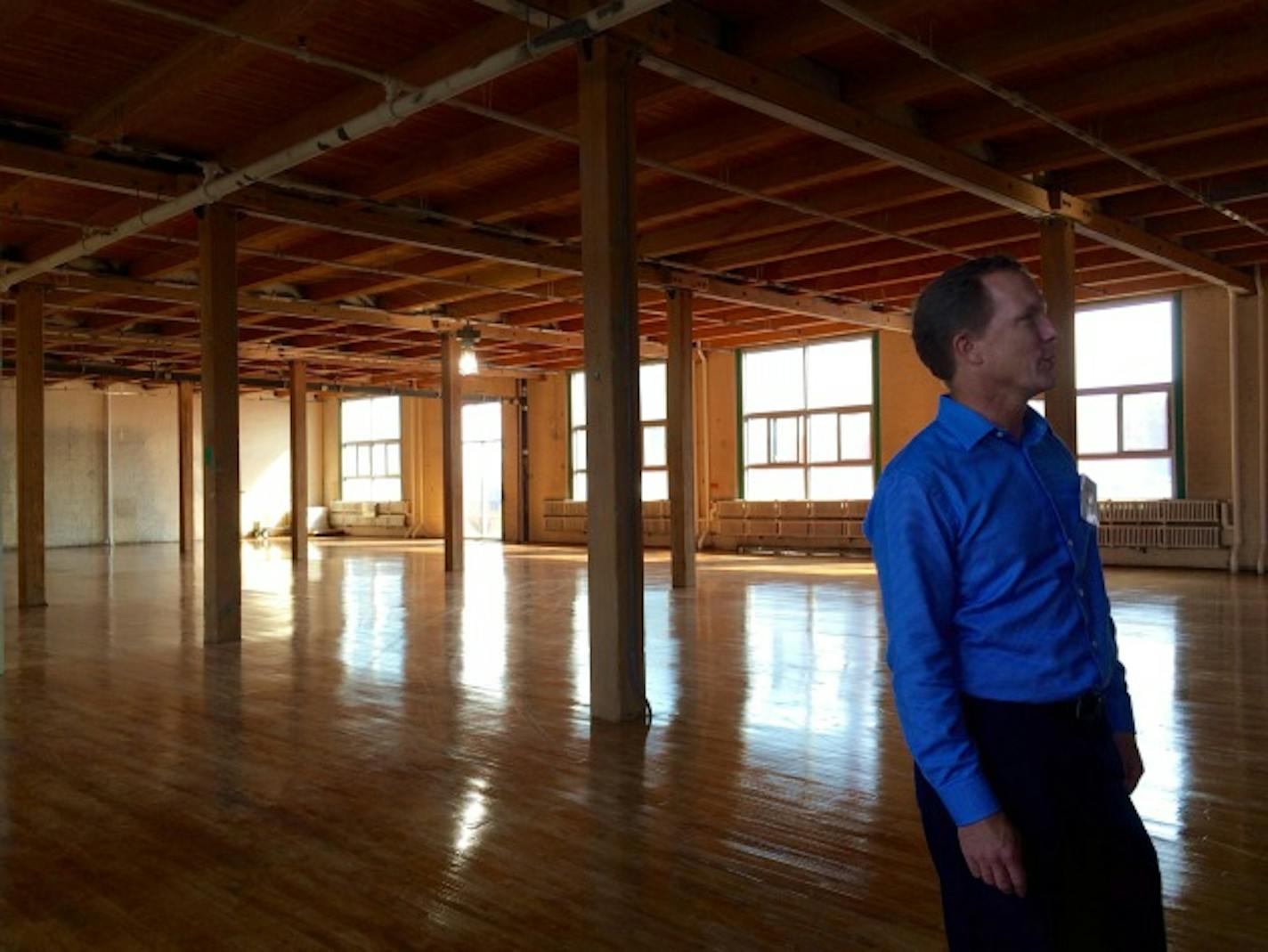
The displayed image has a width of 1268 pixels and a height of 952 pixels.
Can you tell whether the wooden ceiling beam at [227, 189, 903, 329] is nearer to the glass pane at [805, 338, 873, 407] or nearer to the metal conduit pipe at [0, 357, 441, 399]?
the glass pane at [805, 338, 873, 407]

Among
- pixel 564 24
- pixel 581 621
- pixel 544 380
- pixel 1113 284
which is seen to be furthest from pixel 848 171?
pixel 544 380

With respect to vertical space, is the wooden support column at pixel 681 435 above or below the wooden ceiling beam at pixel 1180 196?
below

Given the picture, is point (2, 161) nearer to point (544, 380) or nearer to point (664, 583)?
point (664, 583)

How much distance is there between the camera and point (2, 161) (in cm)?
718

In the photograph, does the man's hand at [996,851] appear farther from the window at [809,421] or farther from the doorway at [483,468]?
the doorway at [483,468]

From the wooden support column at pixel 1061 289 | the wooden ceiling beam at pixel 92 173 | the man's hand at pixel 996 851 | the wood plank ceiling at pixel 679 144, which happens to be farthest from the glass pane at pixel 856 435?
the man's hand at pixel 996 851

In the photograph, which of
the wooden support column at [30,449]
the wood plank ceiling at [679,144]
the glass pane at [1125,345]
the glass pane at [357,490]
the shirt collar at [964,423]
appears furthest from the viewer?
the glass pane at [357,490]

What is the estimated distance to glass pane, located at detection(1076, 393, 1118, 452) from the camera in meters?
14.3

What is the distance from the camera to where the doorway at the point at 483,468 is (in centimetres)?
2359

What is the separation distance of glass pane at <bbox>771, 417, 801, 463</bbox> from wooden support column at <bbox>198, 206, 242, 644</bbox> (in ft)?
36.4

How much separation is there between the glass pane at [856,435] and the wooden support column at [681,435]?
5411 mm

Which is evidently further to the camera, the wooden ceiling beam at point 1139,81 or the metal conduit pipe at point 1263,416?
the metal conduit pipe at point 1263,416

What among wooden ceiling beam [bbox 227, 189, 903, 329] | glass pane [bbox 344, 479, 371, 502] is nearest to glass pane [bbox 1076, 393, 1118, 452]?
wooden ceiling beam [bbox 227, 189, 903, 329]

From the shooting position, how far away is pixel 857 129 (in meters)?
6.87
